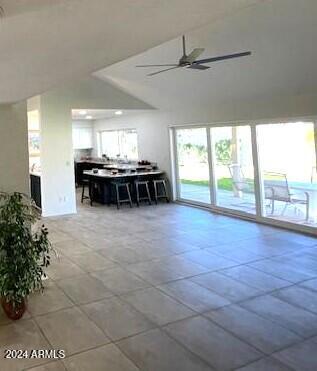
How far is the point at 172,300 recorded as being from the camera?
157 inches

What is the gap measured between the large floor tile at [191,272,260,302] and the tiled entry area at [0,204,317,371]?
0.01 meters

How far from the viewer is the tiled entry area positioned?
9.75 ft

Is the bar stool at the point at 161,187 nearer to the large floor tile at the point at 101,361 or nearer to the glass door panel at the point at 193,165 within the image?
the glass door panel at the point at 193,165

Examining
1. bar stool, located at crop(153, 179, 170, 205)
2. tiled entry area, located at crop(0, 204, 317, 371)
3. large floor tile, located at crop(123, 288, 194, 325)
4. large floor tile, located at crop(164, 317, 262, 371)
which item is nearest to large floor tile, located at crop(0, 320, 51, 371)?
tiled entry area, located at crop(0, 204, 317, 371)

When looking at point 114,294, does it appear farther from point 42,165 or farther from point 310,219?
point 42,165

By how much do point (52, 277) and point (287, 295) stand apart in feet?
9.34

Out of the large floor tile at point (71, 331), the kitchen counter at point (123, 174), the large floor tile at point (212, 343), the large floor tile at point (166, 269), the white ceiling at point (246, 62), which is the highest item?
the white ceiling at point (246, 62)

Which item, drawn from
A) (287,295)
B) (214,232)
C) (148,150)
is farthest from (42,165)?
(287,295)

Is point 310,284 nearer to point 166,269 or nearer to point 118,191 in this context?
→ point 166,269

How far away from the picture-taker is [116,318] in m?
3.65

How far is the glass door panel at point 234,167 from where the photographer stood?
769cm

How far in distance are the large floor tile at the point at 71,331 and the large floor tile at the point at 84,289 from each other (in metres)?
0.30

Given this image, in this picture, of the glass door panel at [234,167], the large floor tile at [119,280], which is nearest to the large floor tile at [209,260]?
the large floor tile at [119,280]

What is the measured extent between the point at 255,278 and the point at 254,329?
1.24 meters
